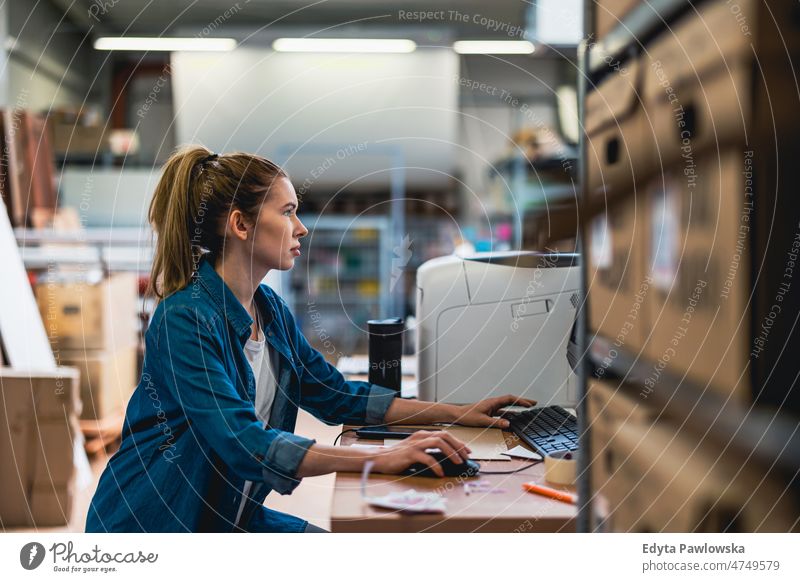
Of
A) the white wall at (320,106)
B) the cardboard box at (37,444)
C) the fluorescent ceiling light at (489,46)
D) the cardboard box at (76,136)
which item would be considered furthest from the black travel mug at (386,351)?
the cardboard box at (76,136)

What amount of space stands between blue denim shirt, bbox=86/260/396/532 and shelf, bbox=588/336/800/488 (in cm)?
52

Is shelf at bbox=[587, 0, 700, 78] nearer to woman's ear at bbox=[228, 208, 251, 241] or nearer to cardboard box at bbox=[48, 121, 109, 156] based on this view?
woman's ear at bbox=[228, 208, 251, 241]

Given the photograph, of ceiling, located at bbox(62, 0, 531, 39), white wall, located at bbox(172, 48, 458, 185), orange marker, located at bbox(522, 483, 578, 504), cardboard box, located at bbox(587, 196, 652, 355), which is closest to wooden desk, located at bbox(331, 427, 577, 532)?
orange marker, located at bbox(522, 483, 578, 504)

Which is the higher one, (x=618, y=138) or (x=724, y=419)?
(x=618, y=138)

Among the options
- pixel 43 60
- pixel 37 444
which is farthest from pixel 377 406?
pixel 43 60

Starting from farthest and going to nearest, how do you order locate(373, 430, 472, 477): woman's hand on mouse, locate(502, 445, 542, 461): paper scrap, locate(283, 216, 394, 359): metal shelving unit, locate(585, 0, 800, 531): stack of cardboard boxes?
locate(283, 216, 394, 359): metal shelving unit → locate(502, 445, 542, 461): paper scrap → locate(373, 430, 472, 477): woman's hand on mouse → locate(585, 0, 800, 531): stack of cardboard boxes

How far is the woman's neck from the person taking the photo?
1291mm

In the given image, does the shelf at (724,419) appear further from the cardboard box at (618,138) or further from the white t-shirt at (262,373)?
the white t-shirt at (262,373)

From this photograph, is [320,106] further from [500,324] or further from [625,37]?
[625,37]

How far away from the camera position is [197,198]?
4.16 ft

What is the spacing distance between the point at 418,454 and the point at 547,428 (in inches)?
14.5
